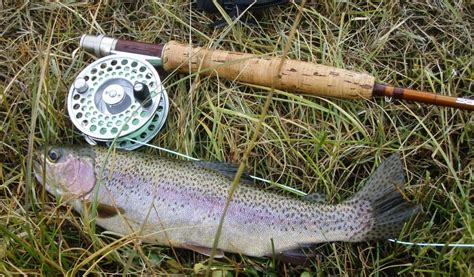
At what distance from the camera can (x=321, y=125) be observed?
3328 millimetres

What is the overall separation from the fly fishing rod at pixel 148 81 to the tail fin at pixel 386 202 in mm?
384

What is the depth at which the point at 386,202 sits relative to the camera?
288cm

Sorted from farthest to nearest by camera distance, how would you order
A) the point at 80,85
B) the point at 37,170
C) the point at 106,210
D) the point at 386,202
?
1. the point at 80,85
2. the point at 37,170
3. the point at 106,210
4. the point at 386,202

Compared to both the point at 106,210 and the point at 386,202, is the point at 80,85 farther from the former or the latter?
the point at 386,202

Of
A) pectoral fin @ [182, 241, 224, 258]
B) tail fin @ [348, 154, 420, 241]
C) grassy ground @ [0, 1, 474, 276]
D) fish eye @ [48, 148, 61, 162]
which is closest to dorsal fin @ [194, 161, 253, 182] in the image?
grassy ground @ [0, 1, 474, 276]

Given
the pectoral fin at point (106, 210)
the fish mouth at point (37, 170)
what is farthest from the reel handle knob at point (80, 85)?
the pectoral fin at point (106, 210)

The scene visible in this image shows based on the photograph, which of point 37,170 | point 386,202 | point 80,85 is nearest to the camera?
point 386,202

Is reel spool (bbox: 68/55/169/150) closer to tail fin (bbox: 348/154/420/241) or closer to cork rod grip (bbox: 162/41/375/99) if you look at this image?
cork rod grip (bbox: 162/41/375/99)

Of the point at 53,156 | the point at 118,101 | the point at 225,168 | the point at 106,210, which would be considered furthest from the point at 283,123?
the point at 53,156

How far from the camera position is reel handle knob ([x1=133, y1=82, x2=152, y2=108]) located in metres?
3.15

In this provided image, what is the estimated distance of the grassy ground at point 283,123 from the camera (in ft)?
9.78

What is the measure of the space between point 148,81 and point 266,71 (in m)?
0.60

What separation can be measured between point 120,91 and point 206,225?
827 mm

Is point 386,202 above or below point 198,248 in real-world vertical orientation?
above
